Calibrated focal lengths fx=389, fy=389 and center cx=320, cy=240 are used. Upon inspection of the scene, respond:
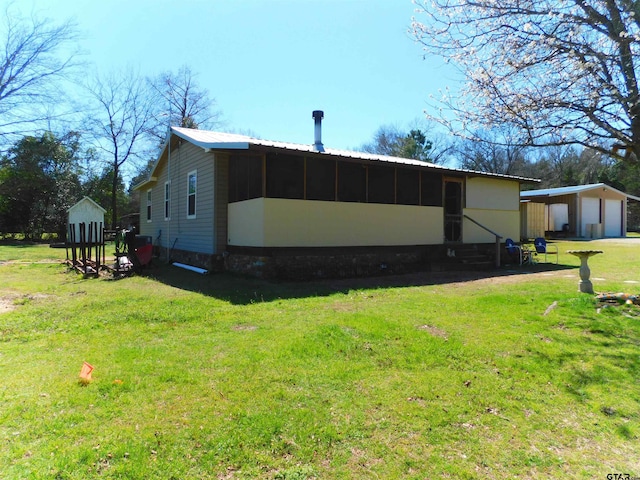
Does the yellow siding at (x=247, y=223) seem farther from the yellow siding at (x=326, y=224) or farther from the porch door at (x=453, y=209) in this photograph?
the porch door at (x=453, y=209)

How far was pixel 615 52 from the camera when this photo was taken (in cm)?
502

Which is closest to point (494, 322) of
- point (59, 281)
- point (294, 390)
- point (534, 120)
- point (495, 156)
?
point (534, 120)

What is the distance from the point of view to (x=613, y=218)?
88.3ft

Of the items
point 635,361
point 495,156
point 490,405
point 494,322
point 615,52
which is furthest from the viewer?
A: point 495,156

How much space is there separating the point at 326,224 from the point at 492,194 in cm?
A: 727

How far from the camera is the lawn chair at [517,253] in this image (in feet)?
42.9

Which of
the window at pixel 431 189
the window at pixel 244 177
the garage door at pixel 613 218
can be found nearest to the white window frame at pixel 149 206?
the window at pixel 244 177

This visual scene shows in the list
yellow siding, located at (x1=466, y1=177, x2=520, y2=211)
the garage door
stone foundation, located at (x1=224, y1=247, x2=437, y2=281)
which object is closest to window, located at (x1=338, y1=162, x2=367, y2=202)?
stone foundation, located at (x1=224, y1=247, x2=437, y2=281)

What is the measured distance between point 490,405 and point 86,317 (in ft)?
18.0

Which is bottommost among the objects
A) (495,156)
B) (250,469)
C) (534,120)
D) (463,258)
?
(250,469)

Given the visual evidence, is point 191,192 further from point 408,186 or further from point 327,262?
point 408,186

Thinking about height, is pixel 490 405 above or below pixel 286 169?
below

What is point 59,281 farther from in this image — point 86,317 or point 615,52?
point 615,52

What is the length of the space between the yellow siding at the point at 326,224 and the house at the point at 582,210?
15.7 m
